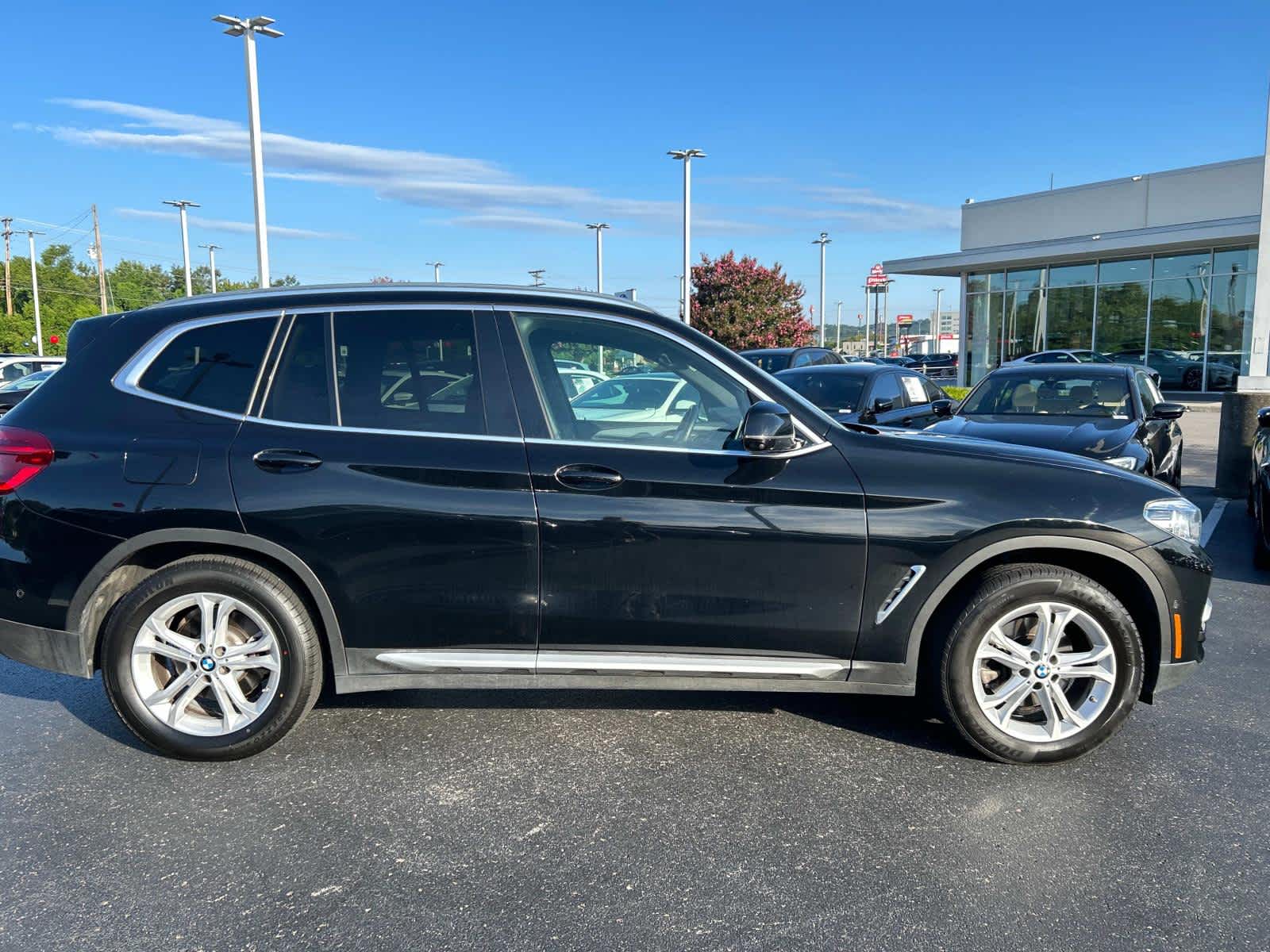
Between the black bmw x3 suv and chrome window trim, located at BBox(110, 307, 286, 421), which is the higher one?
chrome window trim, located at BBox(110, 307, 286, 421)

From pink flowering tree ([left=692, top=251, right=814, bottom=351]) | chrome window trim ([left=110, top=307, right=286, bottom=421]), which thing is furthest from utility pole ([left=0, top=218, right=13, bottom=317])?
chrome window trim ([left=110, top=307, right=286, bottom=421])

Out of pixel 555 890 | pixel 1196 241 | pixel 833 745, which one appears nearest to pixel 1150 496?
pixel 833 745

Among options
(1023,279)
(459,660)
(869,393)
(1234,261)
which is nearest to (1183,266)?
(1234,261)

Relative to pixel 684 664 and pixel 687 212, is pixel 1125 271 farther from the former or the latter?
pixel 684 664

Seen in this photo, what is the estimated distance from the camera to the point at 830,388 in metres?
10.8

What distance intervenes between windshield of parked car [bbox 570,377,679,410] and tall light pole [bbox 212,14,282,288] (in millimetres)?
16549

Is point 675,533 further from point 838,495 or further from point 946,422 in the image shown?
point 946,422

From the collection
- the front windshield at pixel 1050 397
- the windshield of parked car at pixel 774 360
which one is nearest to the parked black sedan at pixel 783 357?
the windshield of parked car at pixel 774 360

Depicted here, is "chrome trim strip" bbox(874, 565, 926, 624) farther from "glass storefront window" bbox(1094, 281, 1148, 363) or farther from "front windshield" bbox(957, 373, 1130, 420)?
"glass storefront window" bbox(1094, 281, 1148, 363)

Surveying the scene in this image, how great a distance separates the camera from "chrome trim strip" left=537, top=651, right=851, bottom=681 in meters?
3.63

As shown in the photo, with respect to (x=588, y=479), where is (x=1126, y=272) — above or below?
above

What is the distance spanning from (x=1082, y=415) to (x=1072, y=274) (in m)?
25.0

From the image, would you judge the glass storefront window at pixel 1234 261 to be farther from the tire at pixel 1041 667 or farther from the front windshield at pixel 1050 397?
the tire at pixel 1041 667

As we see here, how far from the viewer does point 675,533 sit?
353 cm
